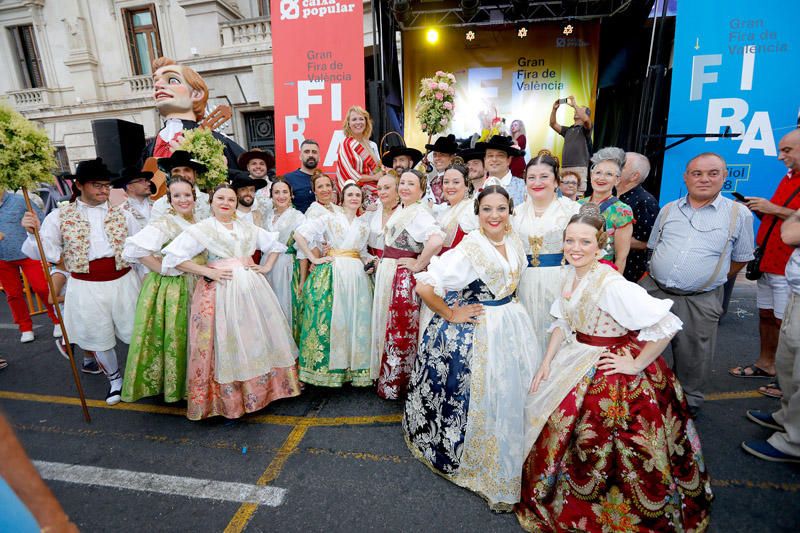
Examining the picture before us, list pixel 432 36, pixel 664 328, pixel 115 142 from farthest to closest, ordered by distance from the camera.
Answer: pixel 432 36, pixel 115 142, pixel 664 328

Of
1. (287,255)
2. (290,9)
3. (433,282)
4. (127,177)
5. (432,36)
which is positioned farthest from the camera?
(432,36)

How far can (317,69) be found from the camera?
290 inches

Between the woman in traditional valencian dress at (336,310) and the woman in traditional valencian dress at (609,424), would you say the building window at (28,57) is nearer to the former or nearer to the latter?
the woman in traditional valencian dress at (336,310)

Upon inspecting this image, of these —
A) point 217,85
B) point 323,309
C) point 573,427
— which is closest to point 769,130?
point 573,427

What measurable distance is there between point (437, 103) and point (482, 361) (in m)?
4.31

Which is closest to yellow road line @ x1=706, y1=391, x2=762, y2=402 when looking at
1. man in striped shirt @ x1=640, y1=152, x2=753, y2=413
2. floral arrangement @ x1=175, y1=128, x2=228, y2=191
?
man in striped shirt @ x1=640, y1=152, x2=753, y2=413

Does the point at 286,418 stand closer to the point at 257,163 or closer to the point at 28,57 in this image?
the point at 257,163

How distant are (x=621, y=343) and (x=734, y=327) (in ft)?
14.6

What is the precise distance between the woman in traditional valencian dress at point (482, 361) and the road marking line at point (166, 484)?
3.91 feet

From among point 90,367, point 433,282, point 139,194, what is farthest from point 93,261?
point 433,282

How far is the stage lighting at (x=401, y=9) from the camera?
8.17 metres

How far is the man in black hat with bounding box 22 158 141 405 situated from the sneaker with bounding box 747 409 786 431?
234 inches

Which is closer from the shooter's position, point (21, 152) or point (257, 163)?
point (21, 152)

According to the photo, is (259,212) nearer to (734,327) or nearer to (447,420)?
(447,420)
